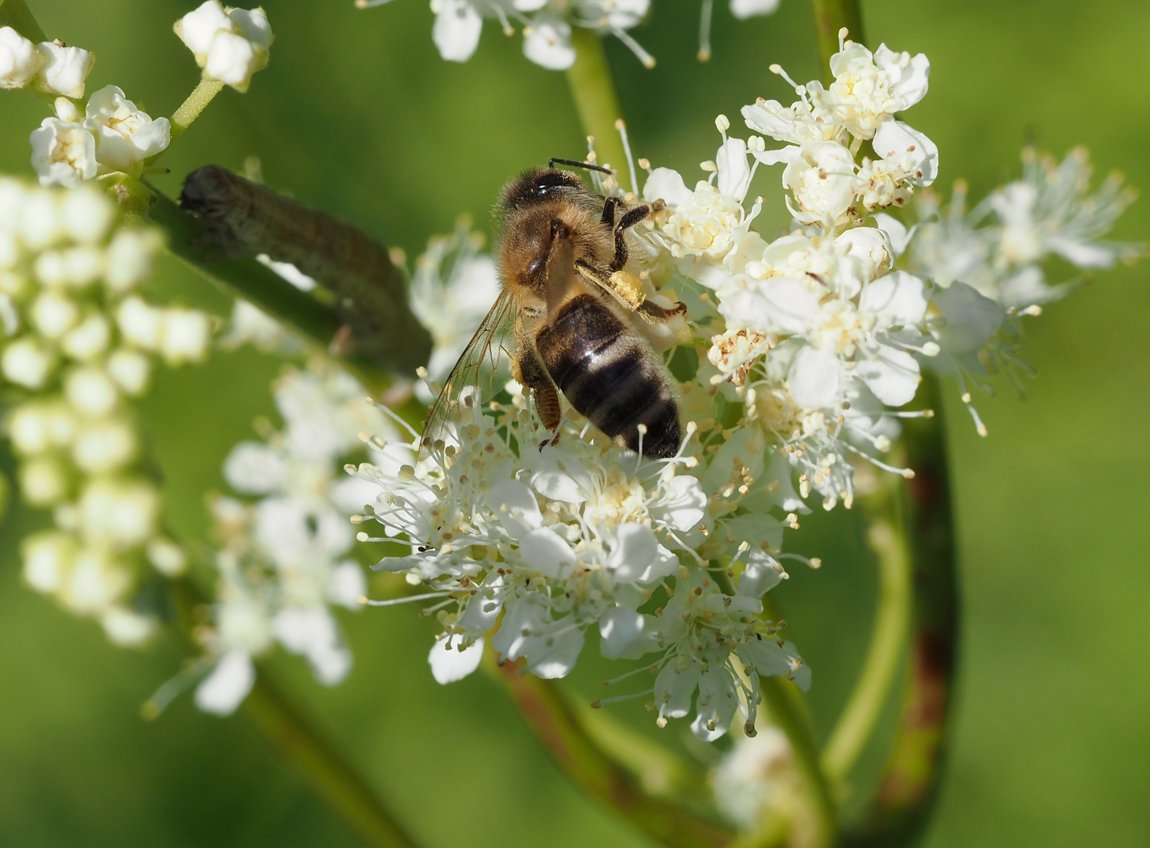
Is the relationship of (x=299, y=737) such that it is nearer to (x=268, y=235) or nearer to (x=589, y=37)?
(x=268, y=235)

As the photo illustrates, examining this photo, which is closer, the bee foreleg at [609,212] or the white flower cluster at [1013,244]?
the bee foreleg at [609,212]

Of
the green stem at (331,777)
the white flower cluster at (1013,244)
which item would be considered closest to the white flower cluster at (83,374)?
the green stem at (331,777)

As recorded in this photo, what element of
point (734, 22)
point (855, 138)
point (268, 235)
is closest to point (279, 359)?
point (734, 22)

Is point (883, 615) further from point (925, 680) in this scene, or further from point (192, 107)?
point (192, 107)

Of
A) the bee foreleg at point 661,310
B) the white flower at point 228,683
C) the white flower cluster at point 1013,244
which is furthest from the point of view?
the white flower at point 228,683

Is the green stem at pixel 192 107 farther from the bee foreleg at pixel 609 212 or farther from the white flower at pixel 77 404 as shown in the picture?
the bee foreleg at pixel 609 212
